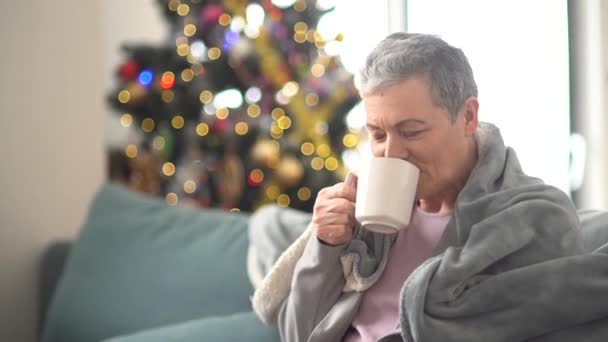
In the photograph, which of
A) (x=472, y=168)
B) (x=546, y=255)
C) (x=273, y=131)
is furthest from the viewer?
(x=273, y=131)

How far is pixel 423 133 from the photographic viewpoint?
4.52 feet

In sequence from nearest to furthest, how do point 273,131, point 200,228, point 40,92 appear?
point 200,228 < point 40,92 < point 273,131

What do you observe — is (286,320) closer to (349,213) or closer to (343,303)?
(343,303)

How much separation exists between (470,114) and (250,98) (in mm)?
2033

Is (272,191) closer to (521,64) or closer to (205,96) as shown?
(205,96)

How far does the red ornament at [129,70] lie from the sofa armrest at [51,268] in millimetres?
828

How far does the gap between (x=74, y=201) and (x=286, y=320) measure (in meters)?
1.75

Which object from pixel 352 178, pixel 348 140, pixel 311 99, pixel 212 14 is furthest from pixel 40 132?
pixel 352 178

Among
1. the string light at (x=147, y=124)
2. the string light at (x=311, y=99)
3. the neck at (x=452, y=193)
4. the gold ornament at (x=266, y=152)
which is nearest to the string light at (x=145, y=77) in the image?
the string light at (x=147, y=124)

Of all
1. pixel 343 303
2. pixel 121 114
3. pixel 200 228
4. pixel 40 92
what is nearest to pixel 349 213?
pixel 343 303

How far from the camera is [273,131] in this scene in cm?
334

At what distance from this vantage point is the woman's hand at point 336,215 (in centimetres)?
147

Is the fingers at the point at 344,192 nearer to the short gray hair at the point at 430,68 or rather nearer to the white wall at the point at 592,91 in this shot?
the short gray hair at the point at 430,68

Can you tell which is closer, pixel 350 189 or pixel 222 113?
pixel 350 189
